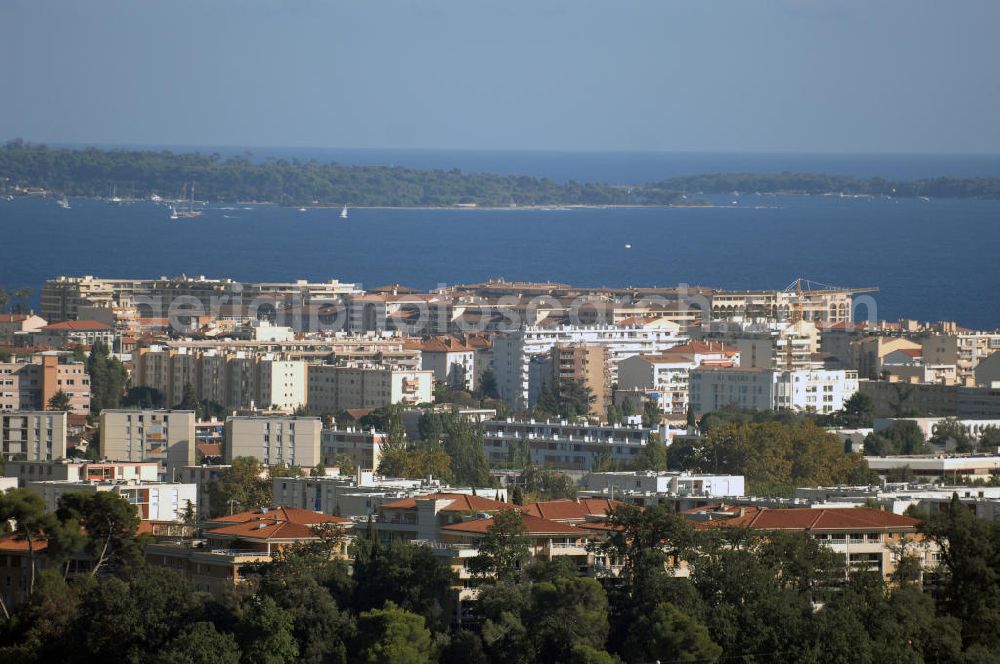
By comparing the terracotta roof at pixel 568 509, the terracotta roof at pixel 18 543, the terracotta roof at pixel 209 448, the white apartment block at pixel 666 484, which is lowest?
the terracotta roof at pixel 209 448

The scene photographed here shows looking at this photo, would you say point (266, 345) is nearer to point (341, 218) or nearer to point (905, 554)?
point (905, 554)

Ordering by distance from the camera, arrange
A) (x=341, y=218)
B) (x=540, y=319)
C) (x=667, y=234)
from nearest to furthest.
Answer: (x=540, y=319) < (x=667, y=234) < (x=341, y=218)

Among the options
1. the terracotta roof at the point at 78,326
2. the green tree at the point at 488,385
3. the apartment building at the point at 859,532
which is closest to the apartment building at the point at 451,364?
the green tree at the point at 488,385

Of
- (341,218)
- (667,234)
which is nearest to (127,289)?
(667,234)

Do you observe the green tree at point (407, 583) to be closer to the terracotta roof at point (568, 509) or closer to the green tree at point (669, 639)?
the green tree at point (669, 639)

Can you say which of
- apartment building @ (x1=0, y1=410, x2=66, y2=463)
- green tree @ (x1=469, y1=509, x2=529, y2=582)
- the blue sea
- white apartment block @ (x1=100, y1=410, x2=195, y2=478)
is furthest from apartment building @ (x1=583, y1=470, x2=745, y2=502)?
the blue sea

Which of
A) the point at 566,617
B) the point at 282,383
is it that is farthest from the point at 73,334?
the point at 566,617
